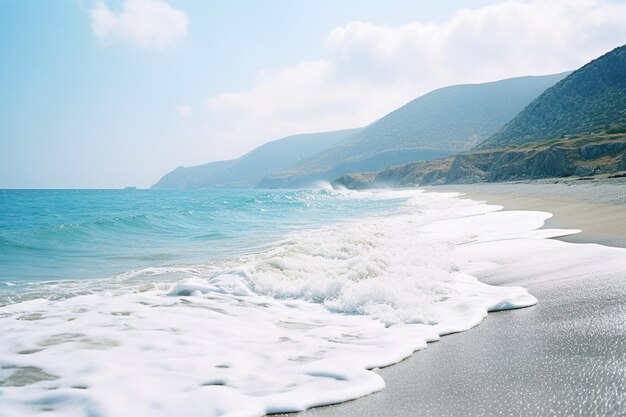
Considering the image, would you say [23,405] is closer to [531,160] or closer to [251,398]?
[251,398]

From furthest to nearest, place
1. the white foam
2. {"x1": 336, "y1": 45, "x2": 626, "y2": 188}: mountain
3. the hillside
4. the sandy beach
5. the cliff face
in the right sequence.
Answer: the hillside, {"x1": 336, "y1": 45, "x2": 626, "y2": 188}: mountain, the cliff face, the white foam, the sandy beach

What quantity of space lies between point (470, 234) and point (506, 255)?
14.1 feet

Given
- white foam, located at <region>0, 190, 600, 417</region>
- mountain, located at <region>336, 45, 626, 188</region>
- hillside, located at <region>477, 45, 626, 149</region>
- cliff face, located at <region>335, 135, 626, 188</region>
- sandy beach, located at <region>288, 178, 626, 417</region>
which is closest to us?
sandy beach, located at <region>288, 178, 626, 417</region>

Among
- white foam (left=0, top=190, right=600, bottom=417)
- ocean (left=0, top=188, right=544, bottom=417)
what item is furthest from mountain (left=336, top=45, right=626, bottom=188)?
white foam (left=0, top=190, right=600, bottom=417)

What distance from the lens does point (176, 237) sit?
20.0 meters

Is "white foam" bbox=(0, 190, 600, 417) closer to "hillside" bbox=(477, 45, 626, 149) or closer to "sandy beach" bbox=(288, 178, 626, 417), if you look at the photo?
"sandy beach" bbox=(288, 178, 626, 417)

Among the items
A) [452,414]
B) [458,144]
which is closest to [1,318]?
[452,414]

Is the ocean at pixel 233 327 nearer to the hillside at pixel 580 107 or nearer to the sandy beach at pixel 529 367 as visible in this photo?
the sandy beach at pixel 529 367

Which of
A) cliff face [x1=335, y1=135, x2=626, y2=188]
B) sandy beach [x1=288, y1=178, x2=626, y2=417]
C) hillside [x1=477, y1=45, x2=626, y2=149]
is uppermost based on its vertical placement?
hillside [x1=477, y1=45, x2=626, y2=149]

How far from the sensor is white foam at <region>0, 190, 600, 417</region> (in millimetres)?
3412

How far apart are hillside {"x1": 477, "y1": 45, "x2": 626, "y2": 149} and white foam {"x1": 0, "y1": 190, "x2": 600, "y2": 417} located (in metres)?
81.2

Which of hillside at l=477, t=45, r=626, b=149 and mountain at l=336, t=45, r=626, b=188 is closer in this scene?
mountain at l=336, t=45, r=626, b=188

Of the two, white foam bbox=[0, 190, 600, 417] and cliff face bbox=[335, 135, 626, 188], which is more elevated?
cliff face bbox=[335, 135, 626, 188]

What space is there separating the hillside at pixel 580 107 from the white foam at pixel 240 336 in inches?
3195
